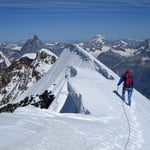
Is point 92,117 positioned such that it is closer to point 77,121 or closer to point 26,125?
point 77,121

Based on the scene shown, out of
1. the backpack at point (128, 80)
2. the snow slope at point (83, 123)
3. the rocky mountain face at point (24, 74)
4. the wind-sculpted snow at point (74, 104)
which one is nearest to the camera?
the snow slope at point (83, 123)

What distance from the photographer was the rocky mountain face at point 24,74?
3936 inches

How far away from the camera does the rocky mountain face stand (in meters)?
100.0

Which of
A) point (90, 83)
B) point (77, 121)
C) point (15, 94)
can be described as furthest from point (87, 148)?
point (15, 94)

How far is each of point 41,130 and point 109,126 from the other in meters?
6.75

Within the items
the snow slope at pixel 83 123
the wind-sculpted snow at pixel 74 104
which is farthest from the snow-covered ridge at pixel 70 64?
the wind-sculpted snow at pixel 74 104

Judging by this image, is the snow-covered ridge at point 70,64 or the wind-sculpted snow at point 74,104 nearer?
the wind-sculpted snow at point 74,104

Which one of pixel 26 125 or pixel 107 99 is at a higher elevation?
pixel 26 125

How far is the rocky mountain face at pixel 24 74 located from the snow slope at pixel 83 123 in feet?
201

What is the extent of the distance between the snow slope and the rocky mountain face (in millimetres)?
61408

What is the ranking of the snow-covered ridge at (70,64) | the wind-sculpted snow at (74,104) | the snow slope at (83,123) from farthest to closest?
1. the snow-covered ridge at (70,64)
2. the wind-sculpted snow at (74,104)
3. the snow slope at (83,123)

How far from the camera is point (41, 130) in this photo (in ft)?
56.6

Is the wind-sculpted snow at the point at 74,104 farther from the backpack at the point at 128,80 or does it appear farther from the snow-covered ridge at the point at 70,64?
the snow-covered ridge at the point at 70,64

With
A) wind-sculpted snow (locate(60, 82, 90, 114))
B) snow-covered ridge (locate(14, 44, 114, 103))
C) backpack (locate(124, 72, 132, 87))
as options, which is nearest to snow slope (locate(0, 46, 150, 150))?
wind-sculpted snow (locate(60, 82, 90, 114))
